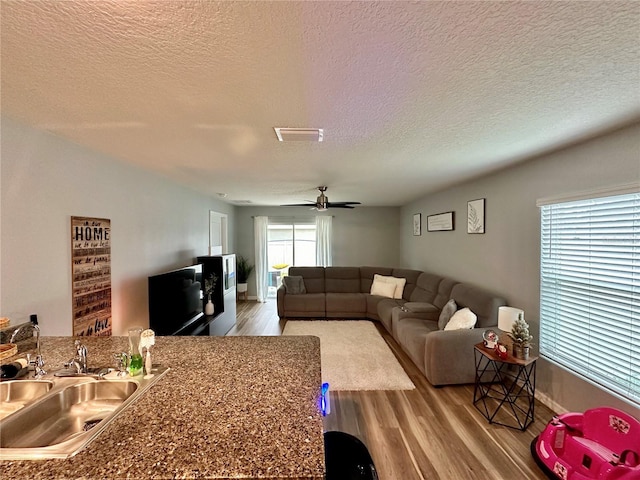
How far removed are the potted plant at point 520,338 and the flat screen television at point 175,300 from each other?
11.2ft

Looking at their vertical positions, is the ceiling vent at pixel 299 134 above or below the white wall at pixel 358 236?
above

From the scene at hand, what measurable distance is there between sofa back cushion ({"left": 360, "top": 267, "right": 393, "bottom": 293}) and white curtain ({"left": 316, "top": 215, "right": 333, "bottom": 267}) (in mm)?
1265

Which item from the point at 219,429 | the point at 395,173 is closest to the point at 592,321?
the point at 395,173

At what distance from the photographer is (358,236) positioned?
6.89m

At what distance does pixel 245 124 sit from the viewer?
1.74 m

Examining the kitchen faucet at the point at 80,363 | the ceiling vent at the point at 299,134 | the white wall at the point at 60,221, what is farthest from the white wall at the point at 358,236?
the kitchen faucet at the point at 80,363

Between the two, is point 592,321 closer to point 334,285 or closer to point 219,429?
point 219,429

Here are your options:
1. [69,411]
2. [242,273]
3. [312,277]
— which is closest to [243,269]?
[242,273]

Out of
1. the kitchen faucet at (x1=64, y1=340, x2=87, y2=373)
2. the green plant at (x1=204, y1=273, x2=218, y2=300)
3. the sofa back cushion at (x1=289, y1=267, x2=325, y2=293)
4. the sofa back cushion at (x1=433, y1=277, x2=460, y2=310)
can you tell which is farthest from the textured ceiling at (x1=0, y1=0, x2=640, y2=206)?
the sofa back cushion at (x1=289, y1=267, x2=325, y2=293)

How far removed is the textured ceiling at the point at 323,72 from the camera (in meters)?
0.89

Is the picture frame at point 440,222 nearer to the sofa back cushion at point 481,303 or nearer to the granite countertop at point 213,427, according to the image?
the sofa back cushion at point 481,303

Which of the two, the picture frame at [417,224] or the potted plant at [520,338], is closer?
the potted plant at [520,338]

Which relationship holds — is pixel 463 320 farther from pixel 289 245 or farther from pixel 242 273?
pixel 242 273

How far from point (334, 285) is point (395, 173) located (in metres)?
3.22
